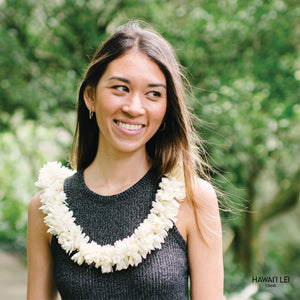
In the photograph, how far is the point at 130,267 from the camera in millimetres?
1666

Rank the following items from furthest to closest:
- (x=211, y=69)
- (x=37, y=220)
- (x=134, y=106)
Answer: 1. (x=211, y=69)
2. (x=37, y=220)
3. (x=134, y=106)

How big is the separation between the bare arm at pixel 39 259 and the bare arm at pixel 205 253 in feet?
2.07

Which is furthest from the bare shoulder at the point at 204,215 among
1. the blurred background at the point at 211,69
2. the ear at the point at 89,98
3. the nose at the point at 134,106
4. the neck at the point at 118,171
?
the blurred background at the point at 211,69

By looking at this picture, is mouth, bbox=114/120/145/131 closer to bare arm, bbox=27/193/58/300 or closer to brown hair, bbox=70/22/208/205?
brown hair, bbox=70/22/208/205

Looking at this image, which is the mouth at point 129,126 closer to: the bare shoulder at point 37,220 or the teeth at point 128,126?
the teeth at point 128,126

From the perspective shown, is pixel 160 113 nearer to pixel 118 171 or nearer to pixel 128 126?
pixel 128 126

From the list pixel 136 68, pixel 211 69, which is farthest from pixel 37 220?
pixel 211 69

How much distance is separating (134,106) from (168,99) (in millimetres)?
186

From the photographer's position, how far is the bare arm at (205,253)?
5.58ft

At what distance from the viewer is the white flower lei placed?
65.1 inches

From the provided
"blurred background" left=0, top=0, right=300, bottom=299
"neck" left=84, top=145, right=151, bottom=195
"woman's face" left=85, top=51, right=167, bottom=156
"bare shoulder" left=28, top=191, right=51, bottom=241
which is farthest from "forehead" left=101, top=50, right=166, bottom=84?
"blurred background" left=0, top=0, right=300, bottom=299

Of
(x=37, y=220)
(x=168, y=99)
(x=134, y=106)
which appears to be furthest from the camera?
(x=37, y=220)

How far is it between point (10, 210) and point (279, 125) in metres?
6.26

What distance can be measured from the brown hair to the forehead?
2 cm
